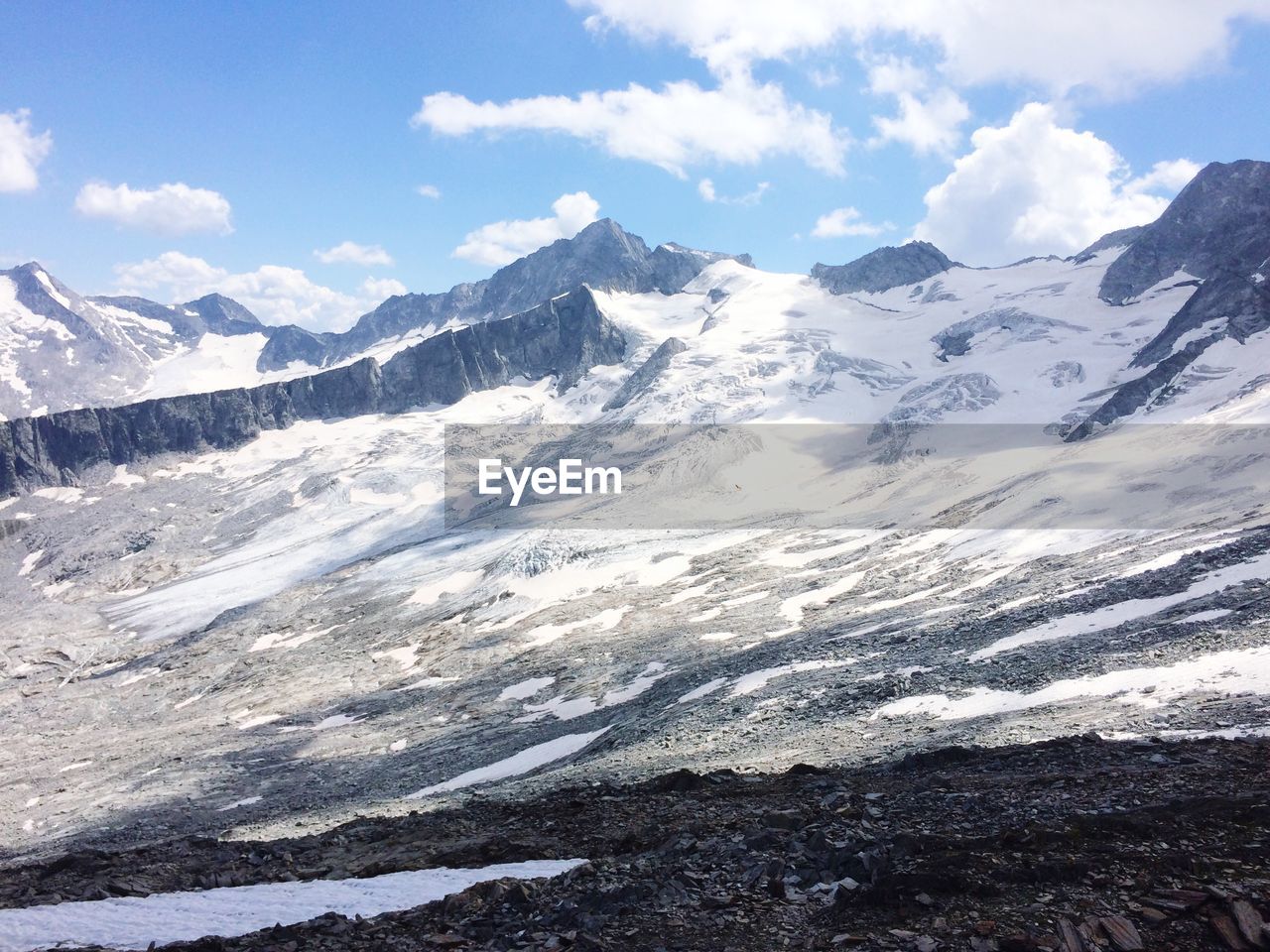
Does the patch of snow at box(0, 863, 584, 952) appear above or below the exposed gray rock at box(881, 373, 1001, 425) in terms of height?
below

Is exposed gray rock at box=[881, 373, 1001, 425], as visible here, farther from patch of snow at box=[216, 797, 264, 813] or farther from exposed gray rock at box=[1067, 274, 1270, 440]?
patch of snow at box=[216, 797, 264, 813]

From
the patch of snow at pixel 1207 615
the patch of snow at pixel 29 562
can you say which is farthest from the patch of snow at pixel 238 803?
the patch of snow at pixel 29 562

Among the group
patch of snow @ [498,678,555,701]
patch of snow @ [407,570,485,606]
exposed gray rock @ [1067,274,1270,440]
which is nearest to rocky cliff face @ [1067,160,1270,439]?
exposed gray rock @ [1067,274,1270,440]

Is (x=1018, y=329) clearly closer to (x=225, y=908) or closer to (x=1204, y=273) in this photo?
(x=1204, y=273)

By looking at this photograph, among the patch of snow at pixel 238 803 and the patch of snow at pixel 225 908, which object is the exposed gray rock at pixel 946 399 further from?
the patch of snow at pixel 225 908

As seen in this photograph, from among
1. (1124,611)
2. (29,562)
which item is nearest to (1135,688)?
(1124,611)

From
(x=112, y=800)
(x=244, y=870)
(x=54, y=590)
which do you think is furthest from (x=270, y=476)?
(x=244, y=870)
